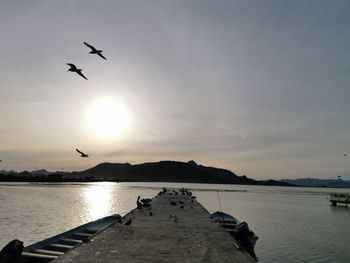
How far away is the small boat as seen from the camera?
1747 centimetres

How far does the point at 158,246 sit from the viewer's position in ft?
60.3

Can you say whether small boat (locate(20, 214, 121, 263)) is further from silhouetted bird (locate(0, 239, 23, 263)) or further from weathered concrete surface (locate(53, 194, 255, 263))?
silhouetted bird (locate(0, 239, 23, 263))

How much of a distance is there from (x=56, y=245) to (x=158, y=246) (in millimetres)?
7181

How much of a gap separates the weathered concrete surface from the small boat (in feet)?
4.26

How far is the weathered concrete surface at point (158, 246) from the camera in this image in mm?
15547

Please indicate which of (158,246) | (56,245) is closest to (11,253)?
Answer: (56,245)

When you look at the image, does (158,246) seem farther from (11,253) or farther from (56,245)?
(56,245)

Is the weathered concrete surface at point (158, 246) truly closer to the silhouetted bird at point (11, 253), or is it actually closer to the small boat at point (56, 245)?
the small boat at point (56, 245)

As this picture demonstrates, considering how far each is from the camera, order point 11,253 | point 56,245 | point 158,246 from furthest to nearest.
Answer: point 56,245 < point 158,246 < point 11,253

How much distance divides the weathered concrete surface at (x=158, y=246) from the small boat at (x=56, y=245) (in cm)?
130

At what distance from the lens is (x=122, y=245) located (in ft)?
59.5

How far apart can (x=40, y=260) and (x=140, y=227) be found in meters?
8.66

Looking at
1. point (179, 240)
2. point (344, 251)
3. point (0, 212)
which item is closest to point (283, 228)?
point (344, 251)

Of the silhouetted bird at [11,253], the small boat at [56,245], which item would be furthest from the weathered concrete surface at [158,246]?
the silhouetted bird at [11,253]
